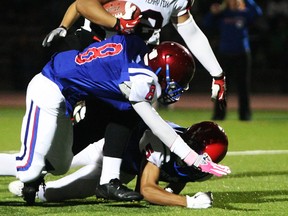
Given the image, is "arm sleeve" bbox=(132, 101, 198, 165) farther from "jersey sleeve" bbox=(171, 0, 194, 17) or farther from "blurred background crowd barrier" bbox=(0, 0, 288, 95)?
"blurred background crowd barrier" bbox=(0, 0, 288, 95)

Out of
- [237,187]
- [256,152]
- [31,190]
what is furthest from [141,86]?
[256,152]

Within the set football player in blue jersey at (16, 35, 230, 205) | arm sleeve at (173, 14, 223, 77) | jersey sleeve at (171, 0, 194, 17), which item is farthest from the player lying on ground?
jersey sleeve at (171, 0, 194, 17)

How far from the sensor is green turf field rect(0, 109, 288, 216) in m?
5.11

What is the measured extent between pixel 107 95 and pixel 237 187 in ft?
4.88

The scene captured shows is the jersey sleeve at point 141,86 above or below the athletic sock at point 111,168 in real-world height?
above

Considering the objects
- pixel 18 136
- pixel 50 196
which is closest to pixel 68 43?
pixel 50 196

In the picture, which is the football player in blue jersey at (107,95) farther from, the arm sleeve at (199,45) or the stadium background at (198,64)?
the stadium background at (198,64)

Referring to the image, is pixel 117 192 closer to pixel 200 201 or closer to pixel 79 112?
pixel 200 201

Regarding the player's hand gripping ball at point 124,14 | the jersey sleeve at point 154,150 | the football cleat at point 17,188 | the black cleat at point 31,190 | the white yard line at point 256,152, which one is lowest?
the white yard line at point 256,152

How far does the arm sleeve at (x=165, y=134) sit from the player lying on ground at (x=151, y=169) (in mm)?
233

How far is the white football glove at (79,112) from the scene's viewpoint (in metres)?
5.51

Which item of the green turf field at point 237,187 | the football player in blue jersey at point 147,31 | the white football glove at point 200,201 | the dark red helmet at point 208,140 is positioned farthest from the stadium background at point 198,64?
the white football glove at point 200,201

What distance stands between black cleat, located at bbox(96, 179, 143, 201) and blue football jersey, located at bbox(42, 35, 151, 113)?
43 cm

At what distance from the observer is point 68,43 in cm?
579
